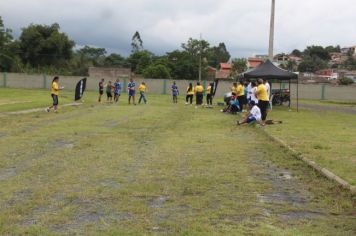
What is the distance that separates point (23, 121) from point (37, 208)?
12.4 m

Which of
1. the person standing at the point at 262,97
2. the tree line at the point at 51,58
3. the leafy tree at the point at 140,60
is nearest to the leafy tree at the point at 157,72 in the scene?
the tree line at the point at 51,58

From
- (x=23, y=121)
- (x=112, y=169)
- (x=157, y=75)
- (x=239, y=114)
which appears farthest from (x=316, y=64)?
(x=112, y=169)

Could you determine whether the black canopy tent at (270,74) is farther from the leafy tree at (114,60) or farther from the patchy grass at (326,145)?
the leafy tree at (114,60)

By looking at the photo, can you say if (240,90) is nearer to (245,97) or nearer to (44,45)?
(245,97)

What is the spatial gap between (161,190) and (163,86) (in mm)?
47096

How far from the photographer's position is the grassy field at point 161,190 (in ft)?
18.2

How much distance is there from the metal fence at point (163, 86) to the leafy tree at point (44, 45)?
20.0 m

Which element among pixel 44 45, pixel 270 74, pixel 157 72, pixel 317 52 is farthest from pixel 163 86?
pixel 317 52

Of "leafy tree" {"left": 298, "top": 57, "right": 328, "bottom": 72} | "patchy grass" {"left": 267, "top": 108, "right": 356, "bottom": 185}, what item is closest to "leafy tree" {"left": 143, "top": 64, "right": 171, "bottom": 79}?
"leafy tree" {"left": 298, "top": 57, "right": 328, "bottom": 72}

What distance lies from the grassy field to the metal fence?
40.4m

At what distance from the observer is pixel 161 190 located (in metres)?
7.26

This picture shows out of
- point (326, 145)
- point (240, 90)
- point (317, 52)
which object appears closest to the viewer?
point (326, 145)

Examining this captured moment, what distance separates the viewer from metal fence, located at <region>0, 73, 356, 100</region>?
52.5 m

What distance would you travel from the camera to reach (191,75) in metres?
90.1
